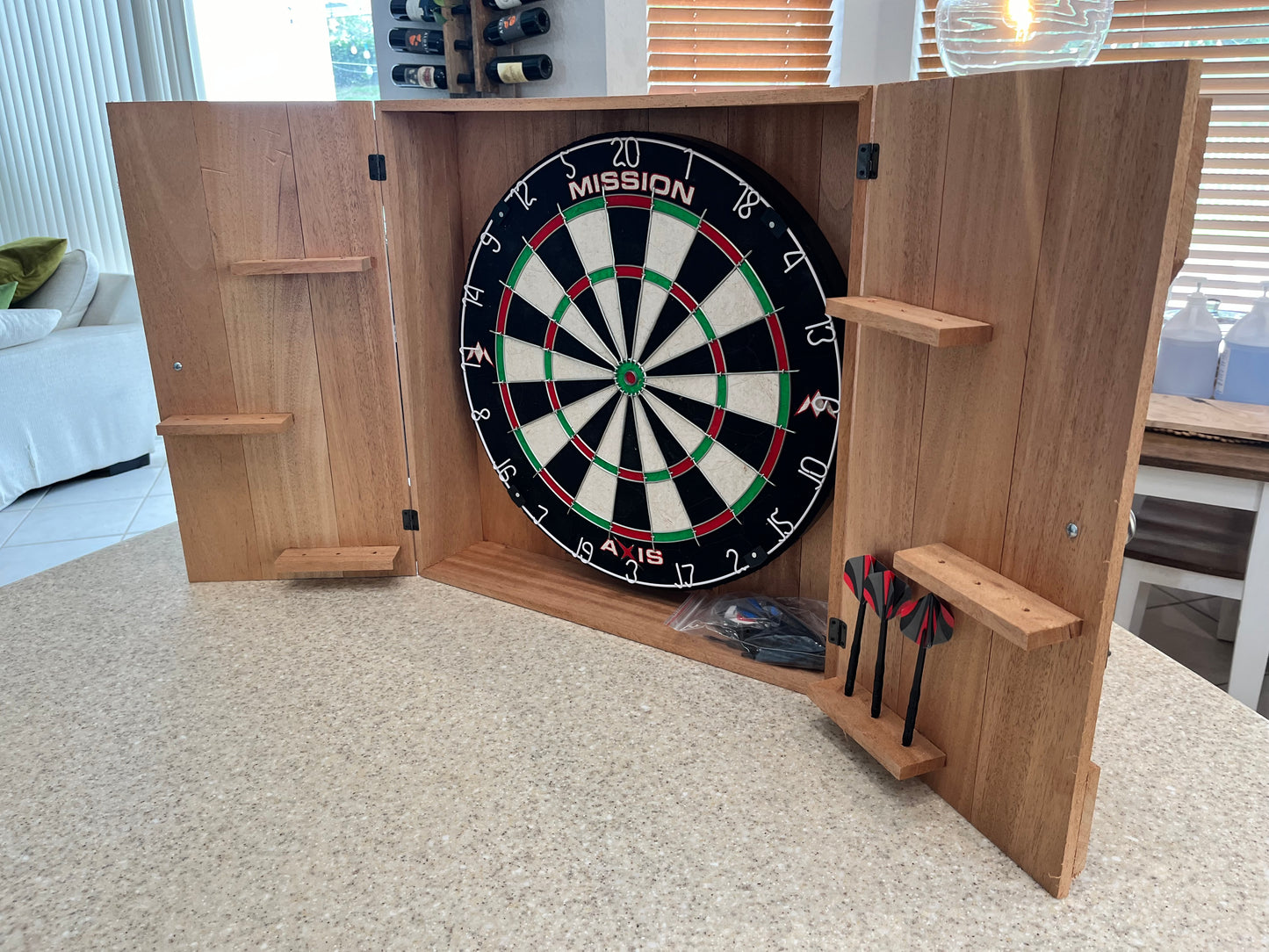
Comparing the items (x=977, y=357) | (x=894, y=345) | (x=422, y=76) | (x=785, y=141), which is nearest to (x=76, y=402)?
(x=422, y=76)

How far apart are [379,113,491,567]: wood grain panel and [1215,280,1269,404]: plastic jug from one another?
193 centimetres

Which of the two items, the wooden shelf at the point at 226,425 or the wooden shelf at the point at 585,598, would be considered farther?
the wooden shelf at the point at 226,425

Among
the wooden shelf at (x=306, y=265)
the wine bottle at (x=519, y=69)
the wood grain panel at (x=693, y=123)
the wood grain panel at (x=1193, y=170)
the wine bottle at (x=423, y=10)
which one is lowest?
the wooden shelf at (x=306, y=265)

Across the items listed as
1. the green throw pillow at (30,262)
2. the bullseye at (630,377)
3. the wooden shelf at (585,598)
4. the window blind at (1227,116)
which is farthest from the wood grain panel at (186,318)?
the green throw pillow at (30,262)

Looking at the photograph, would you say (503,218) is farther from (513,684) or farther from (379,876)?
(379,876)

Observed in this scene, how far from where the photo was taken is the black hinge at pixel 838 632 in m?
1.46

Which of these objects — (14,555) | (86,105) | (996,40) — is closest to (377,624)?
(996,40)

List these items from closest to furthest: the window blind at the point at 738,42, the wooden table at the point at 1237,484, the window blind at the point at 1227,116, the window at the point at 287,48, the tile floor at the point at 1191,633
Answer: the wooden table at the point at 1237,484, the tile floor at the point at 1191,633, the window blind at the point at 1227,116, the window blind at the point at 738,42, the window at the point at 287,48

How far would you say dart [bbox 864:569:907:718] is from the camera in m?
1.25

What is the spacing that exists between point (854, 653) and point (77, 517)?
142 inches

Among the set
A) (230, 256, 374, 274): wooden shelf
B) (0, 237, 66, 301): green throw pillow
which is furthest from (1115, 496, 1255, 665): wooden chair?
(0, 237, 66, 301): green throw pillow

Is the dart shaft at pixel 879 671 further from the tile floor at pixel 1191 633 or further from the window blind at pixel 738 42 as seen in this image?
the window blind at pixel 738 42

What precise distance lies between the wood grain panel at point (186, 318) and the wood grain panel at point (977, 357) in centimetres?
141

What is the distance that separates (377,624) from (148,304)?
0.80 metres
